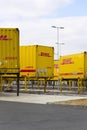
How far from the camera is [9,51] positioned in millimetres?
28000

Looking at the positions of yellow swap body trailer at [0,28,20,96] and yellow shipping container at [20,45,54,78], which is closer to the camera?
yellow swap body trailer at [0,28,20,96]

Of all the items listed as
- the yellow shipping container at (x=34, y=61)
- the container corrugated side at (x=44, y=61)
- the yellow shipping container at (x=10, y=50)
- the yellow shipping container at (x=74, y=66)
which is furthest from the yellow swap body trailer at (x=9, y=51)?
the yellow shipping container at (x=74, y=66)

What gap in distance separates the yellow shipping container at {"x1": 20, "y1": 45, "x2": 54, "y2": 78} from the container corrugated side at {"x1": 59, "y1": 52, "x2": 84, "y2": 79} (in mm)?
2611

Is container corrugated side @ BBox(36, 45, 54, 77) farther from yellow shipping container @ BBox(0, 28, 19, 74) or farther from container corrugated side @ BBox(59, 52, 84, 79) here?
yellow shipping container @ BBox(0, 28, 19, 74)

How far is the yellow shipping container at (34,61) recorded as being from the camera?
35.5m

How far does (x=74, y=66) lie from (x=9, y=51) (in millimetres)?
10858

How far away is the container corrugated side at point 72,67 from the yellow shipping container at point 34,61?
103 inches

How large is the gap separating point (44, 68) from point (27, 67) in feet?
5.40

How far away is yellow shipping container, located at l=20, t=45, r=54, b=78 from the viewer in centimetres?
3550

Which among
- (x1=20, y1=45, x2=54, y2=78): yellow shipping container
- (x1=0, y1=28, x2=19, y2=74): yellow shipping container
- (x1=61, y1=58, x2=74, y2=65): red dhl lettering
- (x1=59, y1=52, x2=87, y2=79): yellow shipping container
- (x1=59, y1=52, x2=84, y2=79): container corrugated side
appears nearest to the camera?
(x1=0, y1=28, x2=19, y2=74): yellow shipping container

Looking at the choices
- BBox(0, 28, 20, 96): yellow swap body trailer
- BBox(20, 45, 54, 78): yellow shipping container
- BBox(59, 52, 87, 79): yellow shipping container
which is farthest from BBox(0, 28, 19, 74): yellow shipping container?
BBox(59, 52, 87, 79): yellow shipping container

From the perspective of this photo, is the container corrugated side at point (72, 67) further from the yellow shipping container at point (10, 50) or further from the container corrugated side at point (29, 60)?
the yellow shipping container at point (10, 50)

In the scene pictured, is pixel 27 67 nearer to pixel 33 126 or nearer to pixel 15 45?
pixel 15 45

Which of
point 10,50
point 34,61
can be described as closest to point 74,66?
point 34,61
